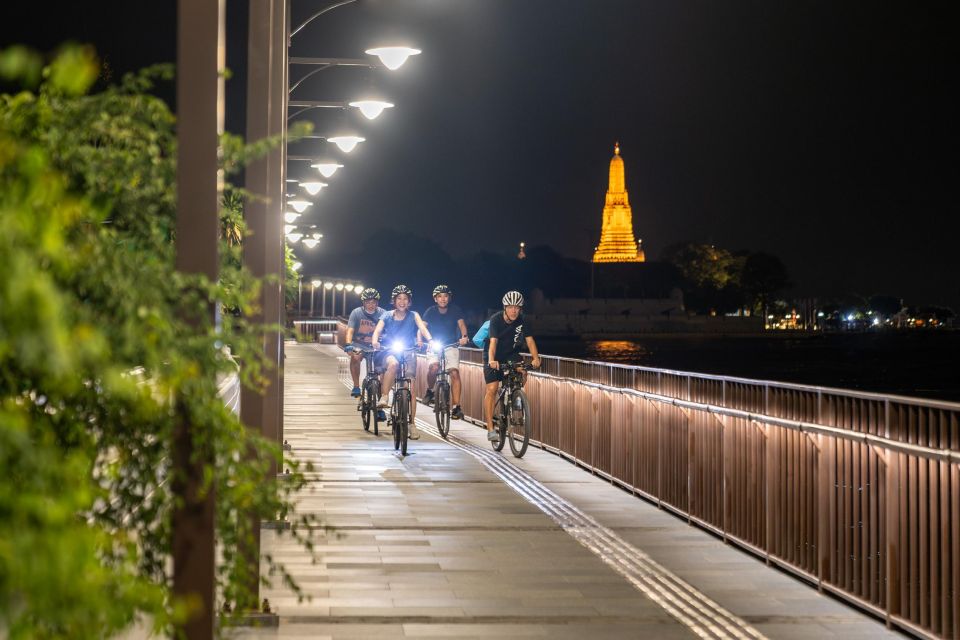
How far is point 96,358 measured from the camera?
239 centimetres

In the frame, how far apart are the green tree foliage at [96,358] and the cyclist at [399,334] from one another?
42.7ft

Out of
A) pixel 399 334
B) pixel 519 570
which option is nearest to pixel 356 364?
pixel 399 334

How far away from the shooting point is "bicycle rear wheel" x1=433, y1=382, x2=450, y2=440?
19109 millimetres

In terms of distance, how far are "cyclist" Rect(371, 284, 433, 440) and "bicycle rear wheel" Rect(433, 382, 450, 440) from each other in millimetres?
897

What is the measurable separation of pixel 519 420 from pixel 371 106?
512 centimetres

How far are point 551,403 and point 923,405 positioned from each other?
10204 mm

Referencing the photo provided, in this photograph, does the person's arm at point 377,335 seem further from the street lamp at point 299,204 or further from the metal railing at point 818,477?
the street lamp at point 299,204

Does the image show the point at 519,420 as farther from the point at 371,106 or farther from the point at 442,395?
the point at 371,106

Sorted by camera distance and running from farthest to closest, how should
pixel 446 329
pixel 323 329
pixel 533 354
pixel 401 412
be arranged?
pixel 323 329, pixel 446 329, pixel 533 354, pixel 401 412

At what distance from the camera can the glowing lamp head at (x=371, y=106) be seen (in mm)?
18688

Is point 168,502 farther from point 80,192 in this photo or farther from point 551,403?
point 551,403

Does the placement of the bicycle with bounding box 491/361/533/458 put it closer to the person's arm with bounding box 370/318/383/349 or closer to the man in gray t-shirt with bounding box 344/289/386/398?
the person's arm with bounding box 370/318/383/349

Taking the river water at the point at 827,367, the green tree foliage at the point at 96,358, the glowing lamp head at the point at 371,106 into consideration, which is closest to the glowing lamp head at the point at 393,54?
the glowing lamp head at the point at 371,106

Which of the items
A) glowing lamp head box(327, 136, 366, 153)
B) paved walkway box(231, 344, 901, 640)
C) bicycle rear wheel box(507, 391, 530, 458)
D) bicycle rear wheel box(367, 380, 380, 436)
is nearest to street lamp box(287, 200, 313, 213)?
glowing lamp head box(327, 136, 366, 153)
